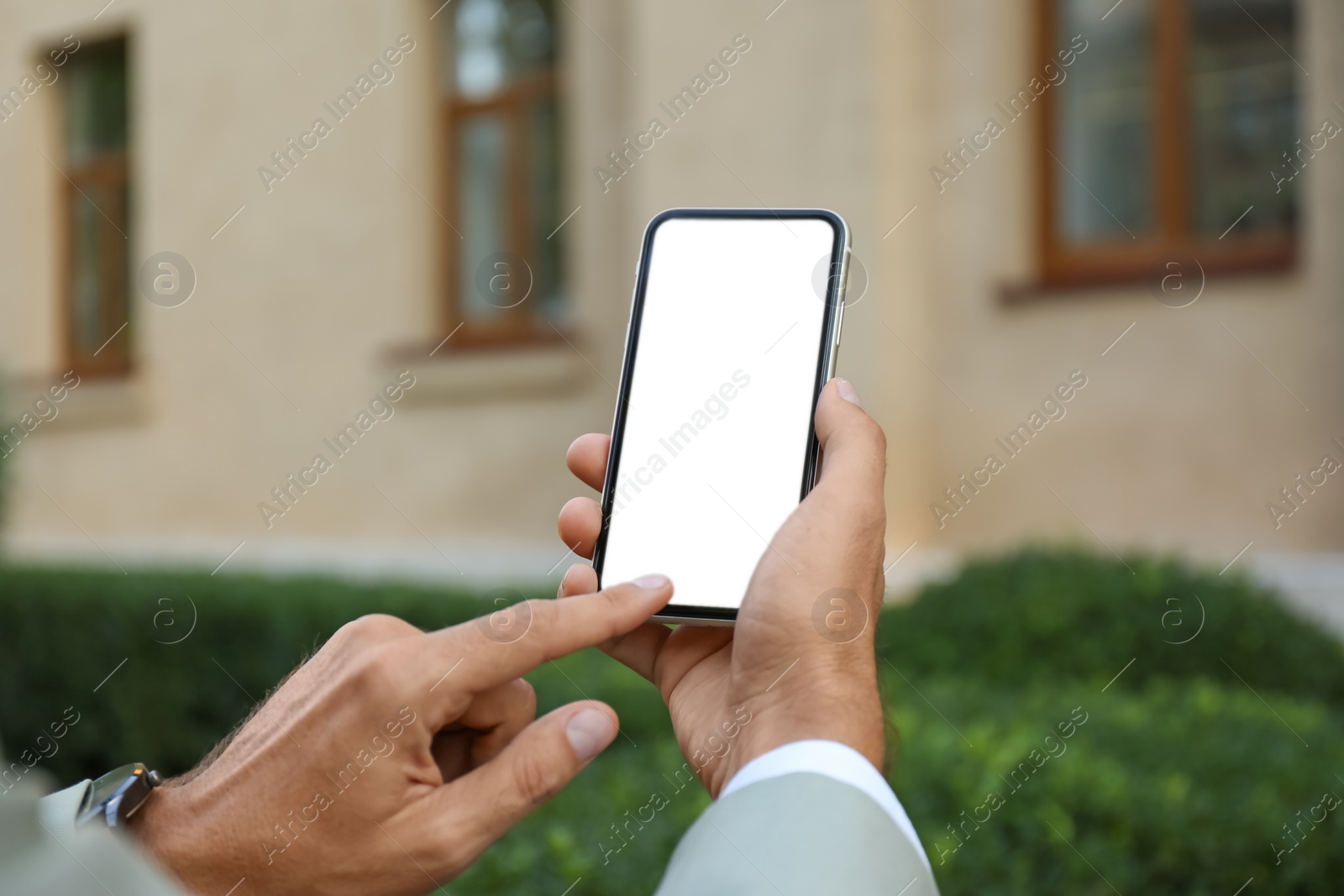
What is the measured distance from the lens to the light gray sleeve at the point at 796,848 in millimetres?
851

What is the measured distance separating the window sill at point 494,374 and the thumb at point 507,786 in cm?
664

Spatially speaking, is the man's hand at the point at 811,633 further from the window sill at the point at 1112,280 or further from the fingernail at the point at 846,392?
the window sill at the point at 1112,280

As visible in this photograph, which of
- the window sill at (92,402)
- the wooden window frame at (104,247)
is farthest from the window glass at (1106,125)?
the wooden window frame at (104,247)

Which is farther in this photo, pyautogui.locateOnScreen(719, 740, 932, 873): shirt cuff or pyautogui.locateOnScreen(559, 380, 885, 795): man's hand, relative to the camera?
pyautogui.locateOnScreen(559, 380, 885, 795): man's hand

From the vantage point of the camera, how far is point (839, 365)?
→ 6918 millimetres

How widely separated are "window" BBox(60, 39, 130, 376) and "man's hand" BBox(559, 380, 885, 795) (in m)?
10.3

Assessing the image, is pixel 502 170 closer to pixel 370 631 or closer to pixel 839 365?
pixel 839 365

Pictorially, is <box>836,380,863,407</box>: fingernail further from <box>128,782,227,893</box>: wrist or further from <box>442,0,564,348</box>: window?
<box>442,0,564,348</box>: window

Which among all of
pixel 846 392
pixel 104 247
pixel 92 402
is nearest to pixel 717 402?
pixel 846 392

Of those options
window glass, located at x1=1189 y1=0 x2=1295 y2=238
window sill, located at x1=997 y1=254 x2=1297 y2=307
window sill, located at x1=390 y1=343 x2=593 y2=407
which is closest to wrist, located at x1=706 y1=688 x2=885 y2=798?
window sill, located at x1=997 y1=254 x2=1297 y2=307

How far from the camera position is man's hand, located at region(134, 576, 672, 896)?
100 cm

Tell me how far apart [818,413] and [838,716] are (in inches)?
13.9

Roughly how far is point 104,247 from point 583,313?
5.54 meters

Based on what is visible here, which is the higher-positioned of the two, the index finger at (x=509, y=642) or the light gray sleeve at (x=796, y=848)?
the index finger at (x=509, y=642)
